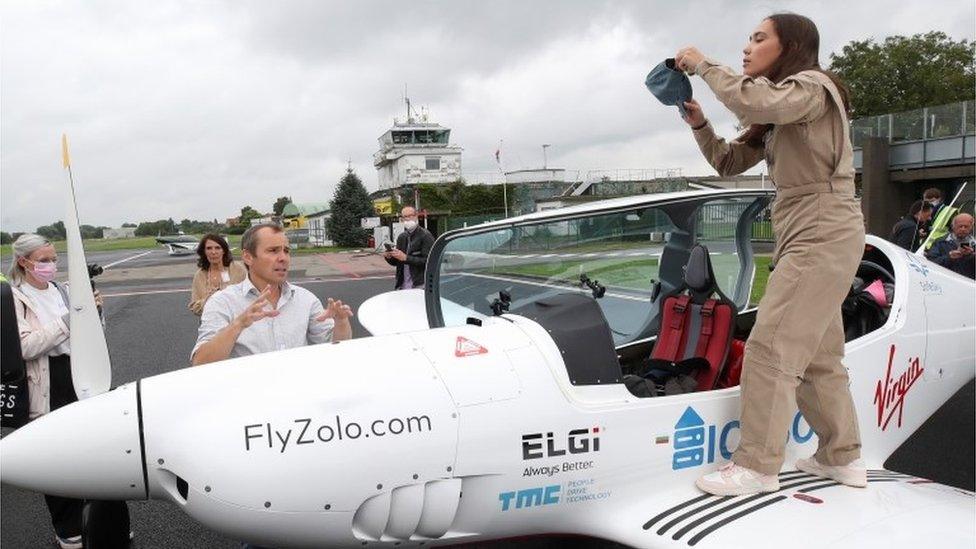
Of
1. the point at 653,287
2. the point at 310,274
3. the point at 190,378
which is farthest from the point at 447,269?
the point at 310,274

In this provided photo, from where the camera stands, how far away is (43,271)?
3211mm

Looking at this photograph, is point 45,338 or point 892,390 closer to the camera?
point 45,338

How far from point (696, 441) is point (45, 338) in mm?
2886

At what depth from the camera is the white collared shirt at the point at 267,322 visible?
268cm

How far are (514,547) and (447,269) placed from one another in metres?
1.43

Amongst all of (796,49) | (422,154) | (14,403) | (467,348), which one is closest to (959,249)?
(796,49)

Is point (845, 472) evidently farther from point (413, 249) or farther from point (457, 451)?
point (413, 249)

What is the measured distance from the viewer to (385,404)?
2.07 m

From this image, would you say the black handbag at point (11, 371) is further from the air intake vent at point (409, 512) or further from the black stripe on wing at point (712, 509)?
the black stripe on wing at point (712, 509)

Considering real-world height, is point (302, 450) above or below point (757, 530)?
above

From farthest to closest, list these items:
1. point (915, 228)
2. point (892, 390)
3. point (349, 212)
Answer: point (349, 212), point (915, 228), point (892, 390)

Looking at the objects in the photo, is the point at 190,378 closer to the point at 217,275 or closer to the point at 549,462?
the point at 549,462

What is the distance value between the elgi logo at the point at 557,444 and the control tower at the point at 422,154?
58491mm

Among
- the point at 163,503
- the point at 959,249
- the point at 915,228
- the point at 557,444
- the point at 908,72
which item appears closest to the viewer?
the point at 557,444
